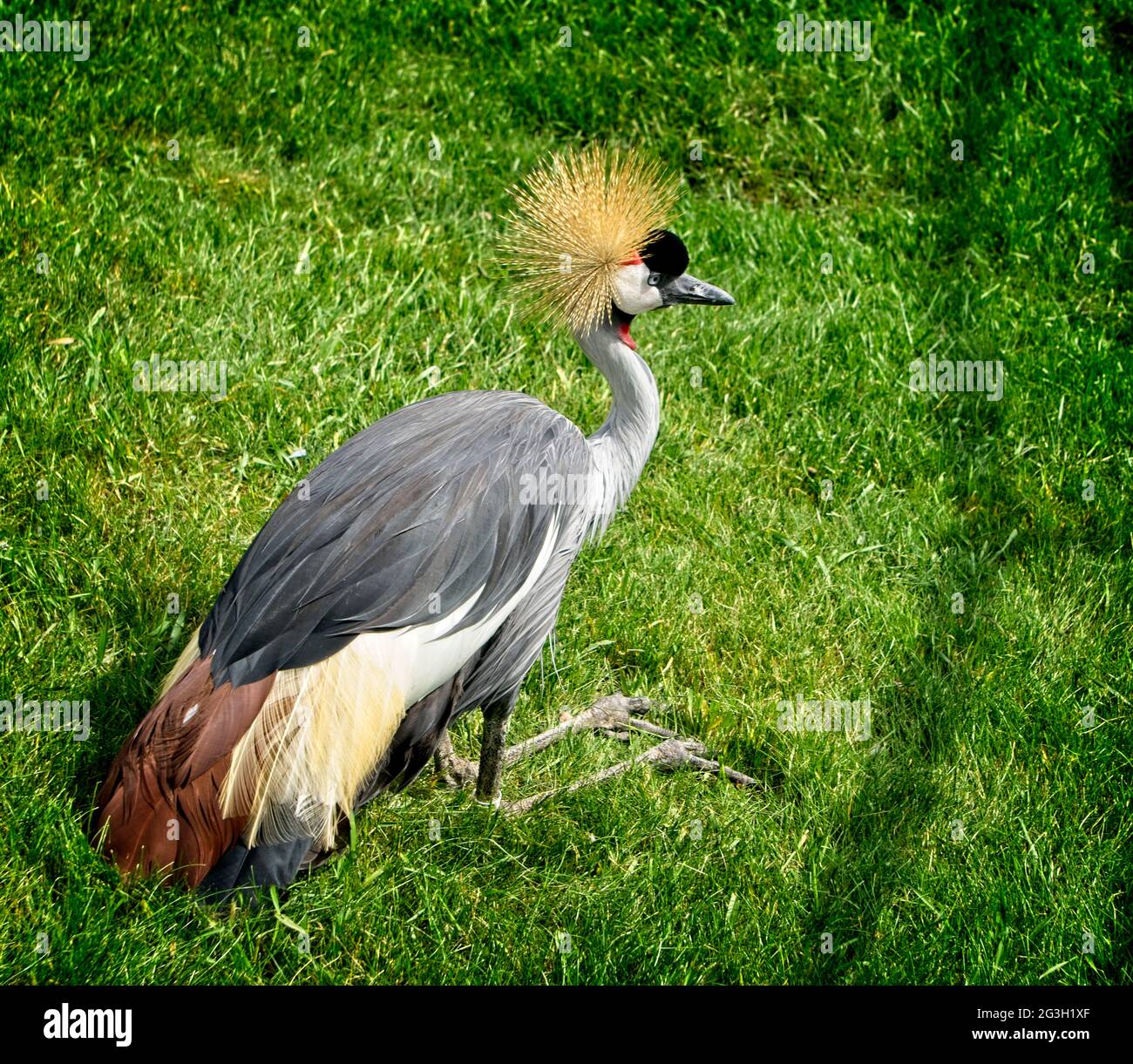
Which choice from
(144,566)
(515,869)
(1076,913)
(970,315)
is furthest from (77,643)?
(970,315)

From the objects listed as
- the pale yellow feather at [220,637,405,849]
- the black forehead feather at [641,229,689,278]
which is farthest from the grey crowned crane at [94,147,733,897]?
the black forehead feather at [641,229,689,278]

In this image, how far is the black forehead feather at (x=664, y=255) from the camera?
3.30 metres

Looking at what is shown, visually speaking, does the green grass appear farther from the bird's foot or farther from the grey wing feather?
the grey wing feather

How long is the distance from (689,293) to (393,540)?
124 centimetres

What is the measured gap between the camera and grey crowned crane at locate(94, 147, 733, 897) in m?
2.46

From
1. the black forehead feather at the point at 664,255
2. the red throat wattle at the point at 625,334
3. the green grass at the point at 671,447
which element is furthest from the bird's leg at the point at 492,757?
the black forehead feather at the point at 664,255

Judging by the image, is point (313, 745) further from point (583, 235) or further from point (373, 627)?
point (583, 235)

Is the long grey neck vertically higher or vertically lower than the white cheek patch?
lower

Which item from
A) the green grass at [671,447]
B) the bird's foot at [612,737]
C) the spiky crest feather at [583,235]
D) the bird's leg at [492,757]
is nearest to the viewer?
the green grass at [671,447]

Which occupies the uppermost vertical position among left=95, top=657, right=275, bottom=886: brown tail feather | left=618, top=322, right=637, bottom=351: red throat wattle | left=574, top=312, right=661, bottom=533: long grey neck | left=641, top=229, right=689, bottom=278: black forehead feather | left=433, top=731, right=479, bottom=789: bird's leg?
left=641, top=229, right=689, bottom=278: black forehead feather

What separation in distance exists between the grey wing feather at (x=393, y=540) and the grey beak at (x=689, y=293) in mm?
607

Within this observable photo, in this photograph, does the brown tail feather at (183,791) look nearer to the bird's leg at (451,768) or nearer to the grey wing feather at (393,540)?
the grey wing feather at (393,540)

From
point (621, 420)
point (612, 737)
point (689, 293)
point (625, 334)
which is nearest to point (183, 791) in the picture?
point (612, 737)

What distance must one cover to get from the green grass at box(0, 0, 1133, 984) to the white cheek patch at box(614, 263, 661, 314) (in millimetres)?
774
